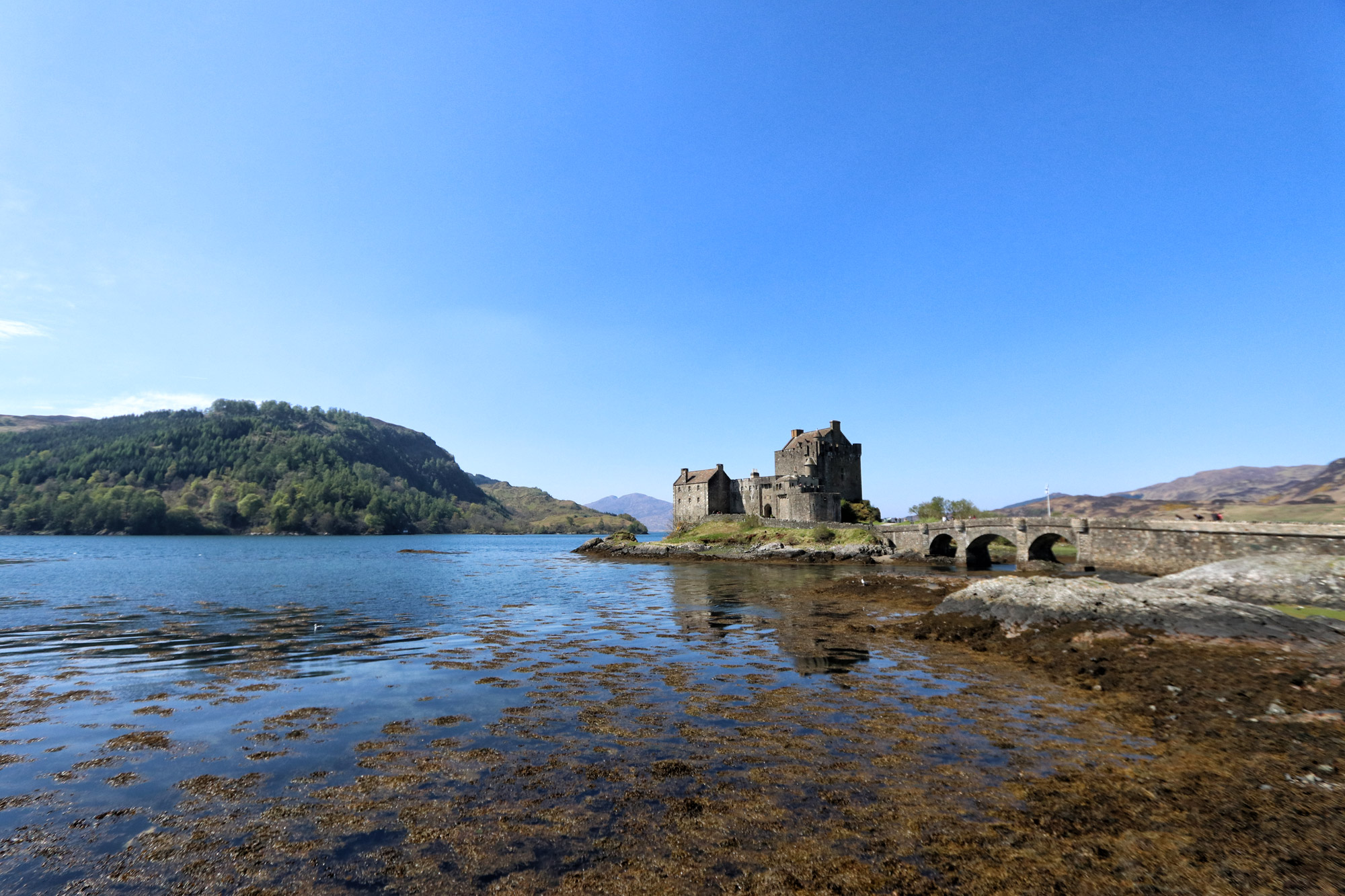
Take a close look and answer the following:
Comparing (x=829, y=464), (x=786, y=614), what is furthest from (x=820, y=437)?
(x=786, y=614)

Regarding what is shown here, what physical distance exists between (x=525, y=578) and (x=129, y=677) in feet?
145

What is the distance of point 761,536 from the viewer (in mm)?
85125

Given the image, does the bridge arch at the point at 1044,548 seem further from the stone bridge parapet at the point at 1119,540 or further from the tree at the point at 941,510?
the tree at the point at 941,510

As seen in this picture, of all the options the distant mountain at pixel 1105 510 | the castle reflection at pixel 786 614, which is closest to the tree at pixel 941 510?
the distant mountain at pixel 1105 510

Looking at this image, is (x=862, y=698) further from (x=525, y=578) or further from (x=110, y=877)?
(x=525, y=578)

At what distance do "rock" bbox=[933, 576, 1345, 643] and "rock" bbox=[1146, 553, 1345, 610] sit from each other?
5240 mm

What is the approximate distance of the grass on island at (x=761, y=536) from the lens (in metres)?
77.9

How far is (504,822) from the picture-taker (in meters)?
8.95

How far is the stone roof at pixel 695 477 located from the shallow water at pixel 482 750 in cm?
7665

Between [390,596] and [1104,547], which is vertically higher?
[1104,547]

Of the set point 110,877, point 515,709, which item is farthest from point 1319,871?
point 110,877

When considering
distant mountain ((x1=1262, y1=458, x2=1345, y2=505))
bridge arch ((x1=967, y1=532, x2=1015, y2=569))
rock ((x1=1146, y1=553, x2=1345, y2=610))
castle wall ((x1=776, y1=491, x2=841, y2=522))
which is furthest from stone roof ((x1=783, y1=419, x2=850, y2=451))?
rock ((x1=1146, y1=553, x2=1345, y2=610))

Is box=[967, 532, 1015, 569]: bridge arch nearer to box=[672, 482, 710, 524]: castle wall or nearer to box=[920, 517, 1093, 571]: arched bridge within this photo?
box=[920, 517, 1093, 571]: arched bridge

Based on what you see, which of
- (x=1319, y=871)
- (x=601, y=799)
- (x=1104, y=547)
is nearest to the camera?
(x=1319, y=871)
